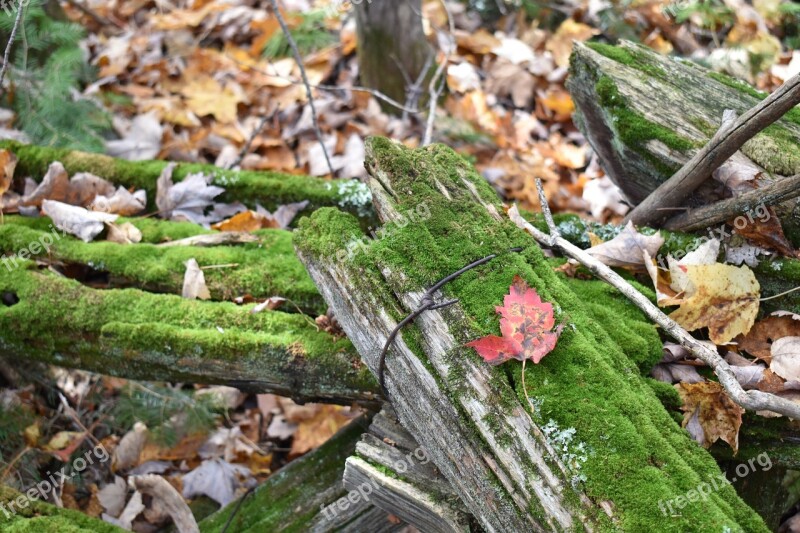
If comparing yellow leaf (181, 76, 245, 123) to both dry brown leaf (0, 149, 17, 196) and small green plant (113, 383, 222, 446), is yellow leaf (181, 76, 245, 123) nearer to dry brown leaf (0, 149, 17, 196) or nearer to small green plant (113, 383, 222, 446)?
dry brown leaf (0, 149, 17, 196)

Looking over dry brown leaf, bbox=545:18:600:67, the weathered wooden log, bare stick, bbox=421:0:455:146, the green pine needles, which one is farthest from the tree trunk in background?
the weathered wooden log

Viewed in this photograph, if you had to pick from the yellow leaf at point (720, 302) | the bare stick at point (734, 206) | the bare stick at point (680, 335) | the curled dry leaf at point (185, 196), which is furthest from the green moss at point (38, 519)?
the bare stick at point (734, 206)

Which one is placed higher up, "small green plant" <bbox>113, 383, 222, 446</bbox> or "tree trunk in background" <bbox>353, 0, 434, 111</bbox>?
"tree trunk in background" <bbox>353, 0, 434, 111</bbox>

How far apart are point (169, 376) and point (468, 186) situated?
141cm

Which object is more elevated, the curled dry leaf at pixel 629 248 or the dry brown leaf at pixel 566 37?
the curled dry leaf at pixel 629 248

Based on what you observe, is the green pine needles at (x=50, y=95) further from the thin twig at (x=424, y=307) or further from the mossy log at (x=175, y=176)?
the thin twig at (x=424, y=307)

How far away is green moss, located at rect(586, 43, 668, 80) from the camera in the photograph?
2965mm

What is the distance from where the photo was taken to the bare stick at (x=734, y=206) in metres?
2.42

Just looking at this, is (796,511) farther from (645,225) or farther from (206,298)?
(206,298)

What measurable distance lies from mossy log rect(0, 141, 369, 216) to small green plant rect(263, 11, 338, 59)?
7.39 feet

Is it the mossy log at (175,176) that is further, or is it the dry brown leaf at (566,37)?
the dry brown leaf at (566,37)

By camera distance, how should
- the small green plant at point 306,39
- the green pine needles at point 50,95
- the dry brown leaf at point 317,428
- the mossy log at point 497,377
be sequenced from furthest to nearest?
the small green plant at point 306,39 < the green pine needles at point 50,95 < the dry brown leaf at point 317,428 < the mossy log at point 497,377

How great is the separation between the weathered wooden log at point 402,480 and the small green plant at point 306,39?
12.8 feet

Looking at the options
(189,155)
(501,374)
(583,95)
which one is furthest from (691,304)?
(189,155)
